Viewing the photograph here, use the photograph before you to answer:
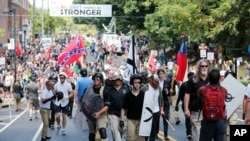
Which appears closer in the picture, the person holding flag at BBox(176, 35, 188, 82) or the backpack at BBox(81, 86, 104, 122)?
the backpack at BBox(81, 86, 104, 122)

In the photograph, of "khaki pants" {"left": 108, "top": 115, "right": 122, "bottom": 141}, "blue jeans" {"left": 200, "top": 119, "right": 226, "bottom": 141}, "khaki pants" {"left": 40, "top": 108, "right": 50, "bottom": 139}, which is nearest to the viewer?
"blue jeans" {"left": 200, "top": 119, "right": 226, "bottom": 141}

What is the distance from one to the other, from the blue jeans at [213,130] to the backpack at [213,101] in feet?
0.36

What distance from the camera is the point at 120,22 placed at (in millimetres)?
49500

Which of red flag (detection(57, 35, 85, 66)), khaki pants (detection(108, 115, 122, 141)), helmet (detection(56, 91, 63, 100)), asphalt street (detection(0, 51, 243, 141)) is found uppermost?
red flag (detection(57, 35, 85, 66))

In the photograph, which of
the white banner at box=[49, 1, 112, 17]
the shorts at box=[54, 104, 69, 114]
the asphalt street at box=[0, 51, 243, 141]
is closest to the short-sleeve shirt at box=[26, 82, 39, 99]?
the asphalt street at box=[0, 51, 243, 141]

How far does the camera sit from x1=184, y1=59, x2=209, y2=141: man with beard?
959 cm

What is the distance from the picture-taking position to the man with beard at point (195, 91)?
9.59m

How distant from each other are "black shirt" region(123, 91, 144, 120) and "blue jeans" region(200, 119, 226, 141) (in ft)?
6.20

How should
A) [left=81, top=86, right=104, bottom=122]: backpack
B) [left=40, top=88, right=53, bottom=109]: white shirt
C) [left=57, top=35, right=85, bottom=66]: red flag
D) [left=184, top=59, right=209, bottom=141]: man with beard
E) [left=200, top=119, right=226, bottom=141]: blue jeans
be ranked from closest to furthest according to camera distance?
1. [left=200, top=119, right=226, bottom=141]: blue jeans
2. [left=184, top=59, right=209, bottom=141]: man with beard
3. [left=81, top=86, right=104, bottom=122]: backpack
4. [left=40, top=88, right=53, bottom=109]: white shirt
5. [left=57, top=35, right=85, bottom=66]: red flag

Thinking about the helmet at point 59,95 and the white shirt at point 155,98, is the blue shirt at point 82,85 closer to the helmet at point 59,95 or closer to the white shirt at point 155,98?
the helmet at point 59,95

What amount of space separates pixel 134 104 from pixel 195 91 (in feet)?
3.62

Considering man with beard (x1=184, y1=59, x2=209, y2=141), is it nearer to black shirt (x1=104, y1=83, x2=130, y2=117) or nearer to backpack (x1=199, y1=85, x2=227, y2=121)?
backpack (x1=199, y1=85, x2=227, y2=121)

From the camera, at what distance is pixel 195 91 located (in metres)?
9.90

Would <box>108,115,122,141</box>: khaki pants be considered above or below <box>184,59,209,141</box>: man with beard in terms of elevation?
below
